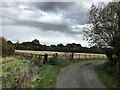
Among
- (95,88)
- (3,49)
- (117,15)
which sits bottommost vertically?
(95,88)

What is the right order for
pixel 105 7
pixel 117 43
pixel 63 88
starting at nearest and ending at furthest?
pixel 63 88
pixel 117 43
pixel 105 7

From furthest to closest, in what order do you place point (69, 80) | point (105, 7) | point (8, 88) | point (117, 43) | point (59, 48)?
point (59, 48) < point (105, 7) < point (117, 43) < point (69, 80) < point (8, 88)

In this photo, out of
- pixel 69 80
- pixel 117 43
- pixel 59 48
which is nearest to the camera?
pixel 69 80

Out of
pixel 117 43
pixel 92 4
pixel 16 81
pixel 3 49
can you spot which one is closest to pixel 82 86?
pixel 16 81

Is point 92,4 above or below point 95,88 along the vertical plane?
above

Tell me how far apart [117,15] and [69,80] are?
21.6 m

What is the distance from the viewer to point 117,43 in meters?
46.6

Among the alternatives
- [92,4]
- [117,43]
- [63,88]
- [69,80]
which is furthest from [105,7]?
[63,88]

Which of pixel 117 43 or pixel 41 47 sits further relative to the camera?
pixel 41 47

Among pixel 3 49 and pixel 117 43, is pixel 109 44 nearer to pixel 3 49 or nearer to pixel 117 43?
pixel 117 43

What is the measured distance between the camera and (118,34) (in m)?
47.0

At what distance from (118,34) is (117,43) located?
147 cm

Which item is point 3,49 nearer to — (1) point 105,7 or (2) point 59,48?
(1) point 105,7

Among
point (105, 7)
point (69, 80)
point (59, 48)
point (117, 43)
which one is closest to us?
point (69, 80)
